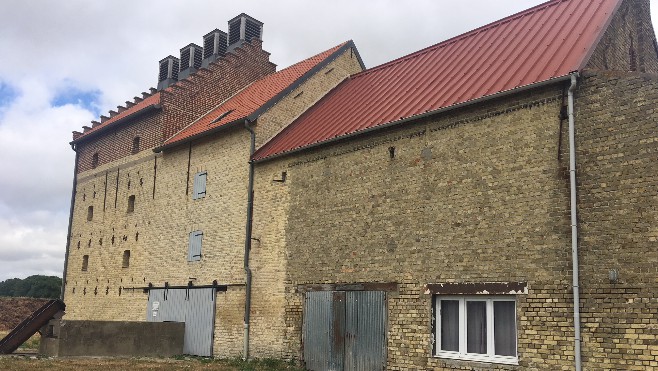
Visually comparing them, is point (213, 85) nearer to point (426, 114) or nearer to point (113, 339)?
point (113, 339)

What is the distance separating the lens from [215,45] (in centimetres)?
2830

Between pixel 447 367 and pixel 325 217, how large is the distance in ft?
16.8

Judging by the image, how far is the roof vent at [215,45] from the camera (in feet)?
92.8

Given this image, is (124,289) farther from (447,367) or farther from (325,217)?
(447,367)

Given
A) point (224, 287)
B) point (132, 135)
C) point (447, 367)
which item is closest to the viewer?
point (447, 367)

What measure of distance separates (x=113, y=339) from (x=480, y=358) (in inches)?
443

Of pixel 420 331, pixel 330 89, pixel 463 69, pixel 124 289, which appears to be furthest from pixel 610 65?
pixel 124 289

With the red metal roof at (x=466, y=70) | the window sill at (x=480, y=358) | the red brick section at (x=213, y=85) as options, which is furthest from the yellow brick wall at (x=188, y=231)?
the window sill at (x=480, y=358)

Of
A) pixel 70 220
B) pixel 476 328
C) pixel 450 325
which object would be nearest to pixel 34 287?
pixel 70 220

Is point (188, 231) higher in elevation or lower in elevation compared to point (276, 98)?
lower

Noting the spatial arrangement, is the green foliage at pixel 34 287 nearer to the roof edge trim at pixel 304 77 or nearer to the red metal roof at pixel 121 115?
the red metal roof at pixel 121 115

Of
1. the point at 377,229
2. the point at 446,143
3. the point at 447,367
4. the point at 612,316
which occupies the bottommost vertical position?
the point at 447,367

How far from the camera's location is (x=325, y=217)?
1555 cm

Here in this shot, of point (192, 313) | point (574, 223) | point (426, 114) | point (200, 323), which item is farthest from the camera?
point (192, 313)
